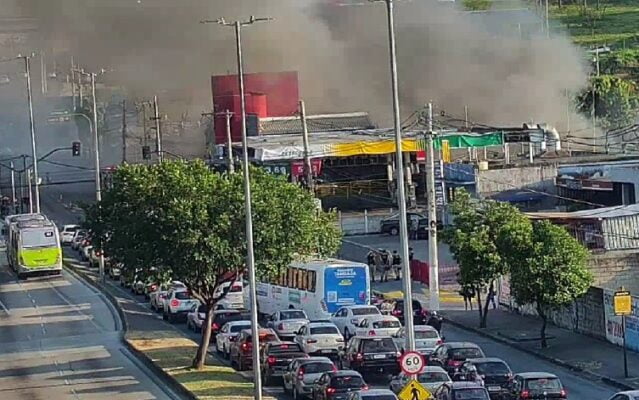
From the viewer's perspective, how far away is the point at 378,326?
39.7 m

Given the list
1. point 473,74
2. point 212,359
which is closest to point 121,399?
point 212,359

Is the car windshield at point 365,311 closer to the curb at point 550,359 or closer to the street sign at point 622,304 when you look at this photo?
the curb at point 550,359

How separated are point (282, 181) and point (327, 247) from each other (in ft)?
11.2

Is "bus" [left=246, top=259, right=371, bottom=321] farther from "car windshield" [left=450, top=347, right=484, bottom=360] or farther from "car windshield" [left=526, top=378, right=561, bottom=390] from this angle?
"car windshield" [left=526, top=378, right=561, bottom=390]

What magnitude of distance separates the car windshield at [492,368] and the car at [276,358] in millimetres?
5106

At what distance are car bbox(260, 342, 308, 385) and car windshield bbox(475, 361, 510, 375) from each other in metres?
5.11

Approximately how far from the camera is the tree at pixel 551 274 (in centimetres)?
3928

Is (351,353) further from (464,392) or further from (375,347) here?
(464,392)

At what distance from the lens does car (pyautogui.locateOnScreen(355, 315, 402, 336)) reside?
38.9m

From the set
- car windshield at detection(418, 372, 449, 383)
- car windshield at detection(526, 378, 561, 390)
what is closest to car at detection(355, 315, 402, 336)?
car windshield at detection(418, 372, 449, 383)

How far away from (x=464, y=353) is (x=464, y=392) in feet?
21.2

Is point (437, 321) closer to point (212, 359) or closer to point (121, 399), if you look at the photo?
point (212, 359)

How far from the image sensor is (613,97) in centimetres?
10962

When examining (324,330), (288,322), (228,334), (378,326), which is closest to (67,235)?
(288,322)
